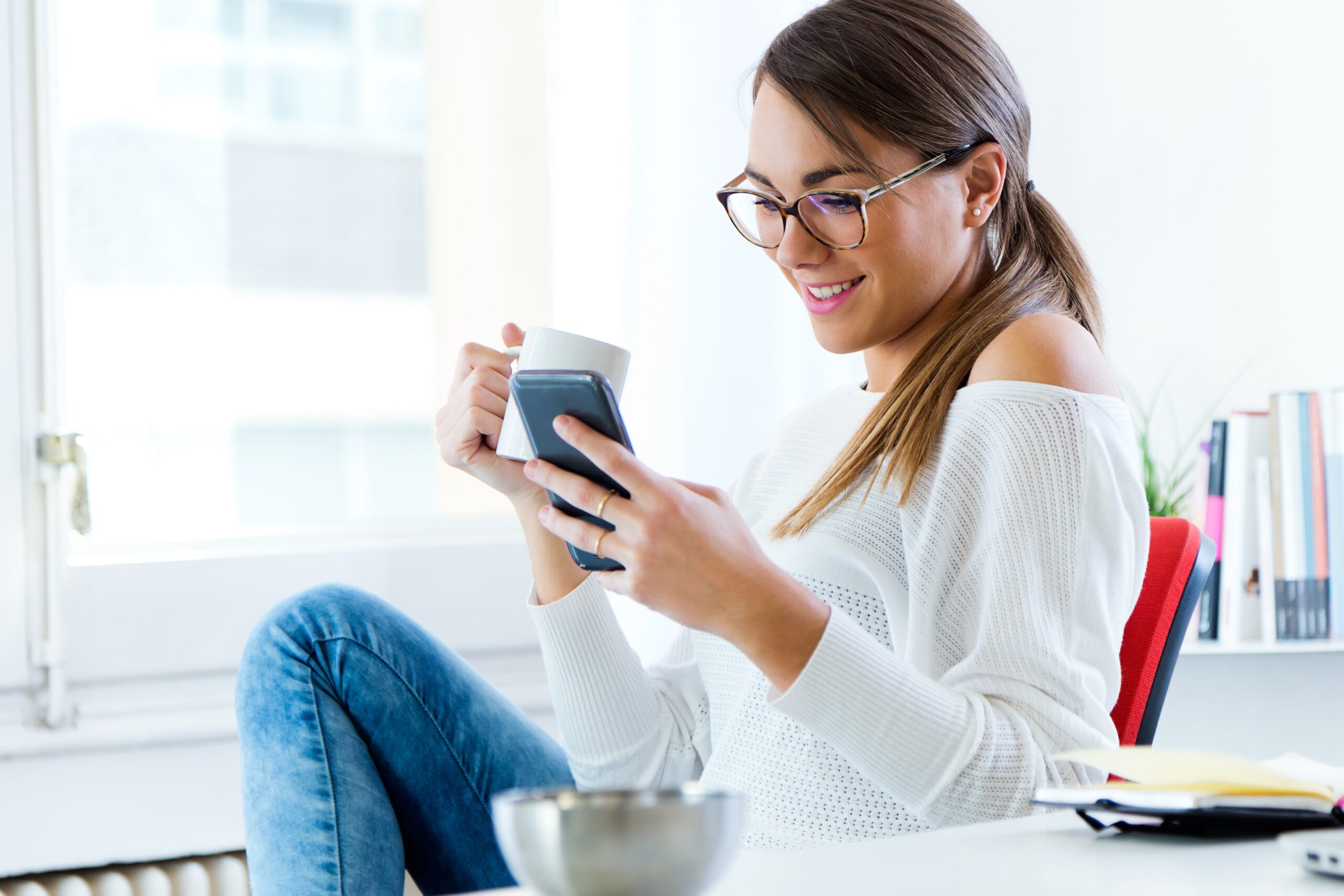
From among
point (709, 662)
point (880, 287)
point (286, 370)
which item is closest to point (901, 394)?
point (880, 287)

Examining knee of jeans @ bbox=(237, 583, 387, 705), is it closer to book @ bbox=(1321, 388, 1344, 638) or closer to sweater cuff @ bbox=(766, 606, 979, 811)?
sweater cuff @ bbox=(766, 606, 979, 811)

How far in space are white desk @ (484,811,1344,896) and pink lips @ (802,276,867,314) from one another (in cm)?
60

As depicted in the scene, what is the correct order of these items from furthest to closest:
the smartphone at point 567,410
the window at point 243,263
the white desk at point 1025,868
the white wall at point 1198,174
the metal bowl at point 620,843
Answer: the white wall at point 1198,174 → the window at point 243,263 → the smartphone at point 567,410 → the white desk at point 1025,868 → the metal bowl at point 620,843

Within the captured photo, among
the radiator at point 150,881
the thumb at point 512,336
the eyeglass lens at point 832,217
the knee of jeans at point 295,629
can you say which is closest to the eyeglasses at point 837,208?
the eyeglass lens at point 832,217

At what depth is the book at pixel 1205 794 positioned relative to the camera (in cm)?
50

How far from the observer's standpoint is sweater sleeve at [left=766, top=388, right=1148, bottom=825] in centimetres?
74

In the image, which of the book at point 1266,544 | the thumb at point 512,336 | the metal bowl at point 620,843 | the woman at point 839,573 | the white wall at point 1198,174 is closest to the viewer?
the metal bowl at point 620,843

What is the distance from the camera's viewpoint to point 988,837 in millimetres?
513

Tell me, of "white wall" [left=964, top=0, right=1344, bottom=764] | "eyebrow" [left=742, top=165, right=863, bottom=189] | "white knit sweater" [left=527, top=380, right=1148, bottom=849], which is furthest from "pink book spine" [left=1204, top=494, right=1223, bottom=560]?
"eyebrow" [left=742, top=165, right=863, bottom=189]

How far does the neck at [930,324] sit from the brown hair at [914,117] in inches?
1.2

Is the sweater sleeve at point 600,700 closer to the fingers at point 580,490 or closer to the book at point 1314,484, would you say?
the fingers at point 580,490

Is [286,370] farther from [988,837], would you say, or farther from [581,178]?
[988,837]

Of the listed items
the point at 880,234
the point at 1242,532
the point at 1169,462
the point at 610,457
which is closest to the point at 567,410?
the point at 610,457

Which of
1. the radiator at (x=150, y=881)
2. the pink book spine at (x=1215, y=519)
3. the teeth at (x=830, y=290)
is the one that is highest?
the teeth at (x=830, y=290)
